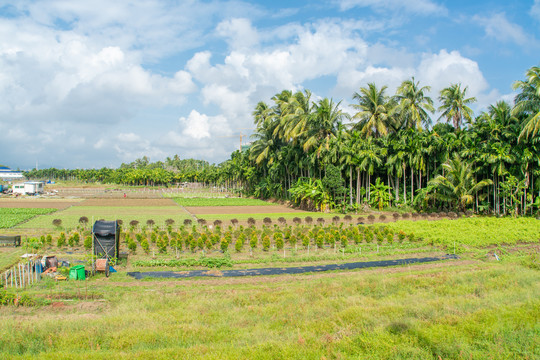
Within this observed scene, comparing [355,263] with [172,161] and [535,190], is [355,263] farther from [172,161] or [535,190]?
[172,161]

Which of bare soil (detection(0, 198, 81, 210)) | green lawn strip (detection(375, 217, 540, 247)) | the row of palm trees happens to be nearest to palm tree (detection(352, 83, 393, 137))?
the row of palm trees

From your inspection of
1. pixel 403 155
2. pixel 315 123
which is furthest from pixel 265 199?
pixel 403 155

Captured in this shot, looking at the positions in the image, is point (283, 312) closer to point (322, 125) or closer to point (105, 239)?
point (105, 239)

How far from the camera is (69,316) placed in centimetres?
985

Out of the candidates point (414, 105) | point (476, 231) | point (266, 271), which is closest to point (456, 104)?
point (414, 105)

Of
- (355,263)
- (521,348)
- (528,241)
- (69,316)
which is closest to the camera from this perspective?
(521,348)

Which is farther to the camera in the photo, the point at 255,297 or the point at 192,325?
the point at 255,297

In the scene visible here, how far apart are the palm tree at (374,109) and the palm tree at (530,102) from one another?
1379 cm

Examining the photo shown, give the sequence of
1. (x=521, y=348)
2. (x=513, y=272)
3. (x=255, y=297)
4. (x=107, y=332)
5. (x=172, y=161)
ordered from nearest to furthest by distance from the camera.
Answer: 1. (x=521, y=348)
2. (x=107, y=332)
3. (x=255, y=297)
4. (x=513, y=272)
5. (x=172, y=161)

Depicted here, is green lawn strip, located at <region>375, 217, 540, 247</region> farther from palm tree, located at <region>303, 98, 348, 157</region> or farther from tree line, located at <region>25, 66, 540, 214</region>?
palm tree, located at <region>303, 98, 348, 157</region>

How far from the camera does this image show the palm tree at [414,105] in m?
43.3

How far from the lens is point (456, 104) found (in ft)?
138

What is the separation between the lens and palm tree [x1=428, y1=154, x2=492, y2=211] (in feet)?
115

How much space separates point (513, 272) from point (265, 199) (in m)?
54.1
